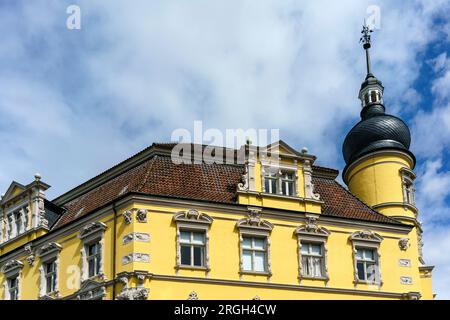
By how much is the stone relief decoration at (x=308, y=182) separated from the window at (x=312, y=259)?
2.58 meters

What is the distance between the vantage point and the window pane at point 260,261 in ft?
139

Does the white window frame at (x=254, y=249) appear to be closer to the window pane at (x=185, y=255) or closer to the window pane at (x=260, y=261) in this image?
the window pane at (x=260, y=261)

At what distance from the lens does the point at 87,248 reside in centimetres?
4291

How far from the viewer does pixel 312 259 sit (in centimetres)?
4369

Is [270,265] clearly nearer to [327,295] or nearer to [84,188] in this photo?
[327,295]

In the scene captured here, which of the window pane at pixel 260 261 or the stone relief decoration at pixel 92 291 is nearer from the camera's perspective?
the stone relief decoration at pixel 92 291

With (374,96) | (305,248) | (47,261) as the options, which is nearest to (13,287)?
(47,261)

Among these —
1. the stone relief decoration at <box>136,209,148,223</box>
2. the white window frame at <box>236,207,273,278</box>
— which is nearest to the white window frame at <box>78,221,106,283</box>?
the stone relief decoration at <box>136,209,148,223</box>

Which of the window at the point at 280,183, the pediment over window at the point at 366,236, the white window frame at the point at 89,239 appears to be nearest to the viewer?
the white window frame at the point at 89,239

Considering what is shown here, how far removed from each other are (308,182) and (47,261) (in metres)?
14.4

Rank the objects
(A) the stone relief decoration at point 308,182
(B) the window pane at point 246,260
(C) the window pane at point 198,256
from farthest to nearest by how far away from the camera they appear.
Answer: (A) the stone relief decoration at point 308,182 < (B) the window pane at point 246,260 < (C) the window pane at point 198,256

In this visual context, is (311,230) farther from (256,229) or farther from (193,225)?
(193,225)

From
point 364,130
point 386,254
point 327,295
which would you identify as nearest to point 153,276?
point 327,295

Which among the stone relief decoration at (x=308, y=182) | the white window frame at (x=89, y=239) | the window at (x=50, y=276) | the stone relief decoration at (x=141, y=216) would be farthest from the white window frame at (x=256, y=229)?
the window at (x=50, y=276)
